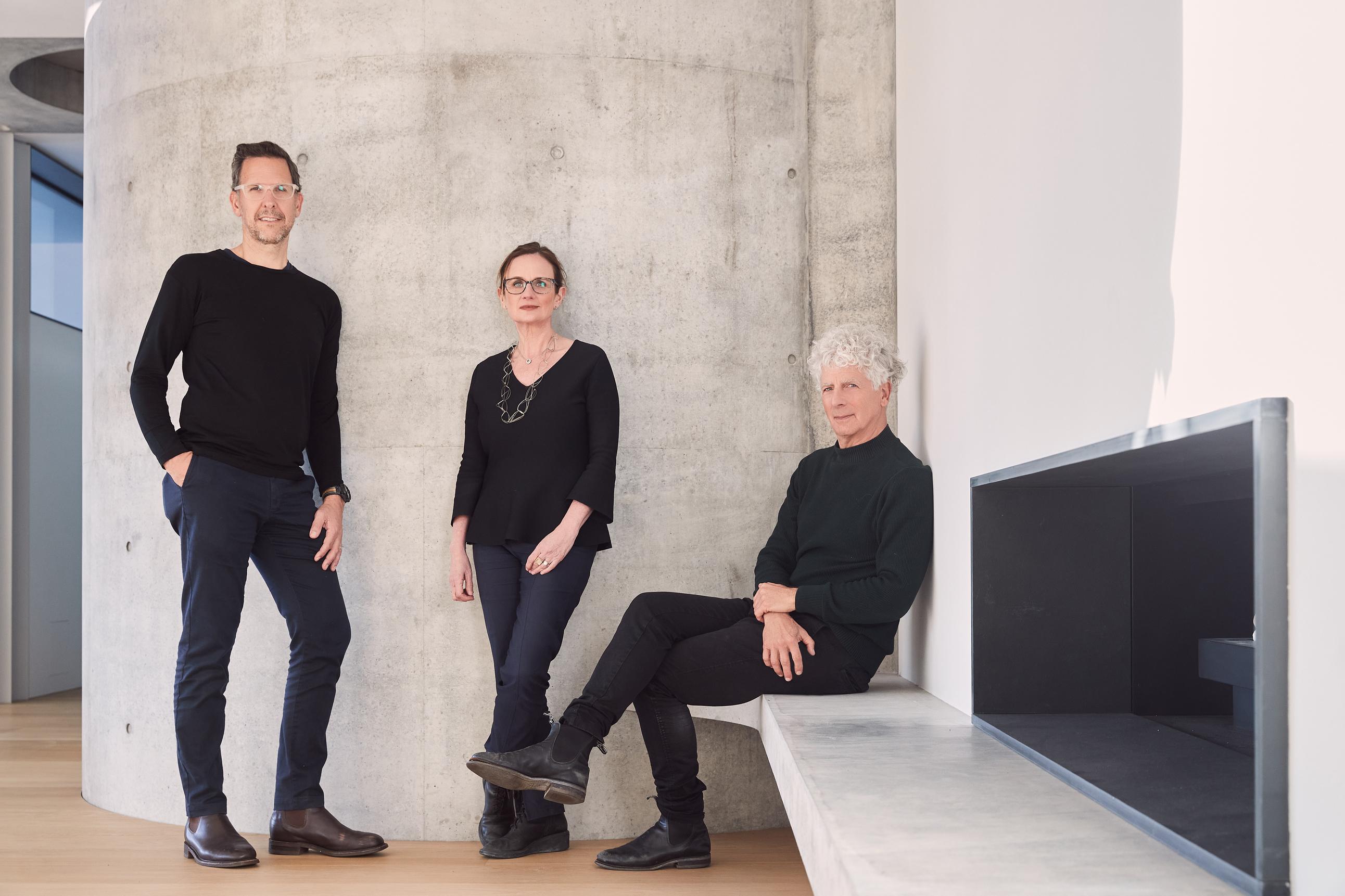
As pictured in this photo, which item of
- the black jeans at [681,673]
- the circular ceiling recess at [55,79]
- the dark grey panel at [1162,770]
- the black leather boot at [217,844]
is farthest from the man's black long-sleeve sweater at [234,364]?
the circular ceiling recess at [55,79]

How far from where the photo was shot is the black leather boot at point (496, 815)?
307cm

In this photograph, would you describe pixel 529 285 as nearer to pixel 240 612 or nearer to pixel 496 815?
pixel 240 612

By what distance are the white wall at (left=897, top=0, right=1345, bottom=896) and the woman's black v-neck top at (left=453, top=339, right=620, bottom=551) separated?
0.89 meters

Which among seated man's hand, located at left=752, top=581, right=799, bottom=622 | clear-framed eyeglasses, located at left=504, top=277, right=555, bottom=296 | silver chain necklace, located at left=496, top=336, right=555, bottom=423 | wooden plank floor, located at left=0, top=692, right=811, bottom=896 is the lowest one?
wooden plank floor, located at left=0, top=692, right=811, bottom=896

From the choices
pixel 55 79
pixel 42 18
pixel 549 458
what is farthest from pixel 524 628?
pixel 55 79

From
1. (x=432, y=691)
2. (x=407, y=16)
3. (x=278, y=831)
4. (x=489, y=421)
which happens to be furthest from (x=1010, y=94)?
(x=278, y=831)

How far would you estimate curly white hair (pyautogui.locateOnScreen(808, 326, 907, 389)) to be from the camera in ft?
9.64

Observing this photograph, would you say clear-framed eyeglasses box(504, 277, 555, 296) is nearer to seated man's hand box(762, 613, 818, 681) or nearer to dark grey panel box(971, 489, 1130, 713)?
seated man's hand box(762, 613, 818, 681)

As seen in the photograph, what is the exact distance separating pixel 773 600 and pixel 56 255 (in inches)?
236

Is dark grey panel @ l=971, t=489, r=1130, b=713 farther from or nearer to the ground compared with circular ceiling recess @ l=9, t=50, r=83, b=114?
nearer to the ground

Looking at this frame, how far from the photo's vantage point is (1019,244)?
2184mm

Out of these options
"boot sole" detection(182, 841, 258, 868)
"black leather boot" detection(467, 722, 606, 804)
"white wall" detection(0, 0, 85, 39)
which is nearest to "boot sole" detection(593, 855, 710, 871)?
"black leather boot" detection(467, 722, 606, 804)

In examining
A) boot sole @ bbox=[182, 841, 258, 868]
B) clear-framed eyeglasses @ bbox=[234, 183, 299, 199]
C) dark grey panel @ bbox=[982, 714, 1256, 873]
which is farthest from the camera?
clear-framed eyeglasses @ bbox=[234, 183, 299, 199]

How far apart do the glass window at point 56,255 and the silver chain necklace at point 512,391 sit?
15.0 feet
